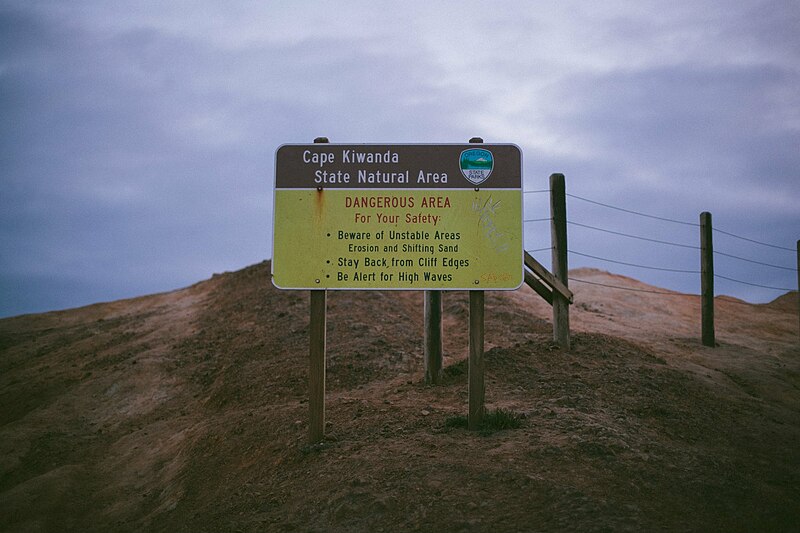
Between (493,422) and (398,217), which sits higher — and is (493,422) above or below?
below

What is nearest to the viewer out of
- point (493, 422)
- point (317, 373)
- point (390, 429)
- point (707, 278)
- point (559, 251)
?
point (493, 422)

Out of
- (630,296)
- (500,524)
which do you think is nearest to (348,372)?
(500,524)

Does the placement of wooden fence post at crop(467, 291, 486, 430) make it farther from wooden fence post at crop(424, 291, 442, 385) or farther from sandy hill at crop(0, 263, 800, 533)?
wooden fence post at crop(424, 291, 442, 385)

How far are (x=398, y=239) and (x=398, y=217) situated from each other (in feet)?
0.99

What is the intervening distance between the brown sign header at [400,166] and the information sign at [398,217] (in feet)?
0.04

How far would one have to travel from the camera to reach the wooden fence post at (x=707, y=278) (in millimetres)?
14234

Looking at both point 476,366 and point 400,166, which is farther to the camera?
point 400,166

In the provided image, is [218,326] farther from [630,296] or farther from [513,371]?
[630,296]

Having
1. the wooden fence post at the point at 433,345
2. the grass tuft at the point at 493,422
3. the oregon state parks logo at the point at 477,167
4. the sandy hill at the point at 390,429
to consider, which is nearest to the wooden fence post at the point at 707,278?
the sandy hill at the point at 390,429

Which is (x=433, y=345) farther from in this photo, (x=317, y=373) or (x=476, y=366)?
(x=317, y=373)

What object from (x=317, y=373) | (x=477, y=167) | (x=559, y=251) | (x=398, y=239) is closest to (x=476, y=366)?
(x=398, y=239)

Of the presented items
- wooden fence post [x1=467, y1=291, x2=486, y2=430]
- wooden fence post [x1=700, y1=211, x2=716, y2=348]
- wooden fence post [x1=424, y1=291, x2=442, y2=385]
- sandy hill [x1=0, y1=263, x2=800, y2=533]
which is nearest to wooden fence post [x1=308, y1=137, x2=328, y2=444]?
sandy hill [x1=0, y1=263, x2=800, y2=533]

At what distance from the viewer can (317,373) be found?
804 cm

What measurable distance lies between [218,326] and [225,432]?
22.0 feet
